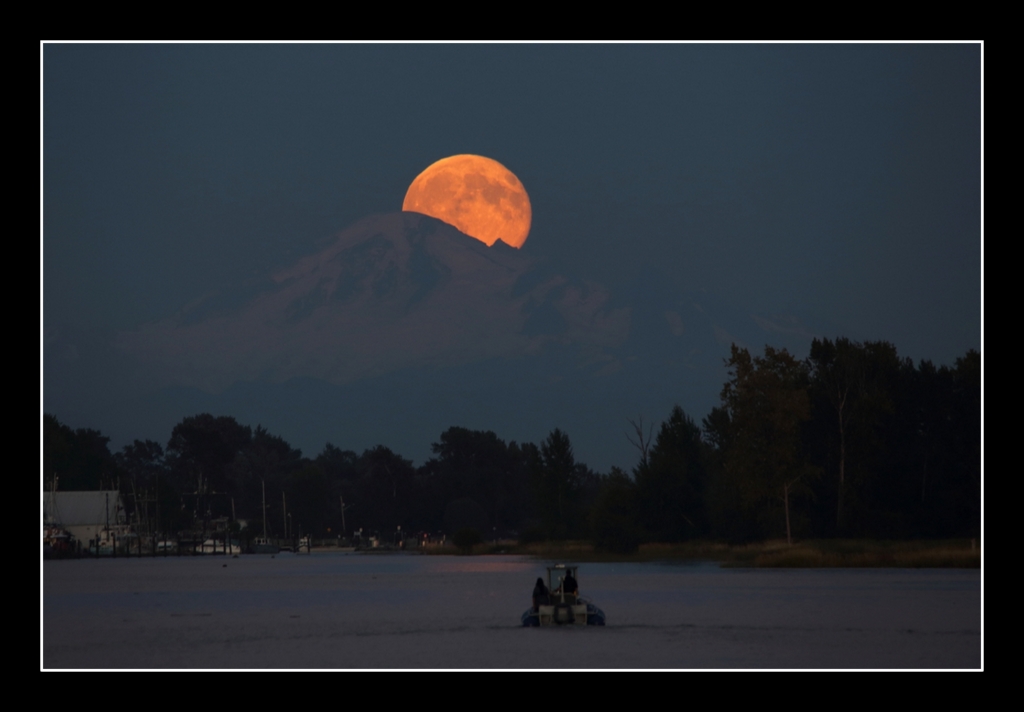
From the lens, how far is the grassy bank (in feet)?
269

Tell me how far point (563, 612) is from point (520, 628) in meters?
2.32

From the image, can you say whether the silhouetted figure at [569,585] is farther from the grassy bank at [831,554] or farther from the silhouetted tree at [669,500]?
the silhouetted tree at [669,500]

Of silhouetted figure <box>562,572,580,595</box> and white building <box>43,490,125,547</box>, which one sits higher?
silhouetted figure <box>562,572,580,595</box>

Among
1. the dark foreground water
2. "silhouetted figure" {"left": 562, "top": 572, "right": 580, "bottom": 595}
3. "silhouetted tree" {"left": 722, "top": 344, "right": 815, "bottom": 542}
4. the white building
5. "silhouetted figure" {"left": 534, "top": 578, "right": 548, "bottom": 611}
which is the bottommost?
the white building

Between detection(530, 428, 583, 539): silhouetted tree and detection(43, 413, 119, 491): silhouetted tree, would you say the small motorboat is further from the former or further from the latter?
detection(43, 413, 119, 491): silhouetted tree

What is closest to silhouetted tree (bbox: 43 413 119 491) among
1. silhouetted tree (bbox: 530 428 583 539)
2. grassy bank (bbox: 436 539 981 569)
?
silhouetted tree (bbox: 530 428 583 539)

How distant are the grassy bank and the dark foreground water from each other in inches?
54.1

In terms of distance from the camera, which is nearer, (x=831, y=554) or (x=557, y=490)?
(x=831, y=554)

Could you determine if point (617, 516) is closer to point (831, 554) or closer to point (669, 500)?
point (669, 500)

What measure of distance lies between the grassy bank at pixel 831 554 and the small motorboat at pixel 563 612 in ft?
124

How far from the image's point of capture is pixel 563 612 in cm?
4869

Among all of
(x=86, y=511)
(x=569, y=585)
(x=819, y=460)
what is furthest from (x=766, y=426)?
(x=86, y=511)
